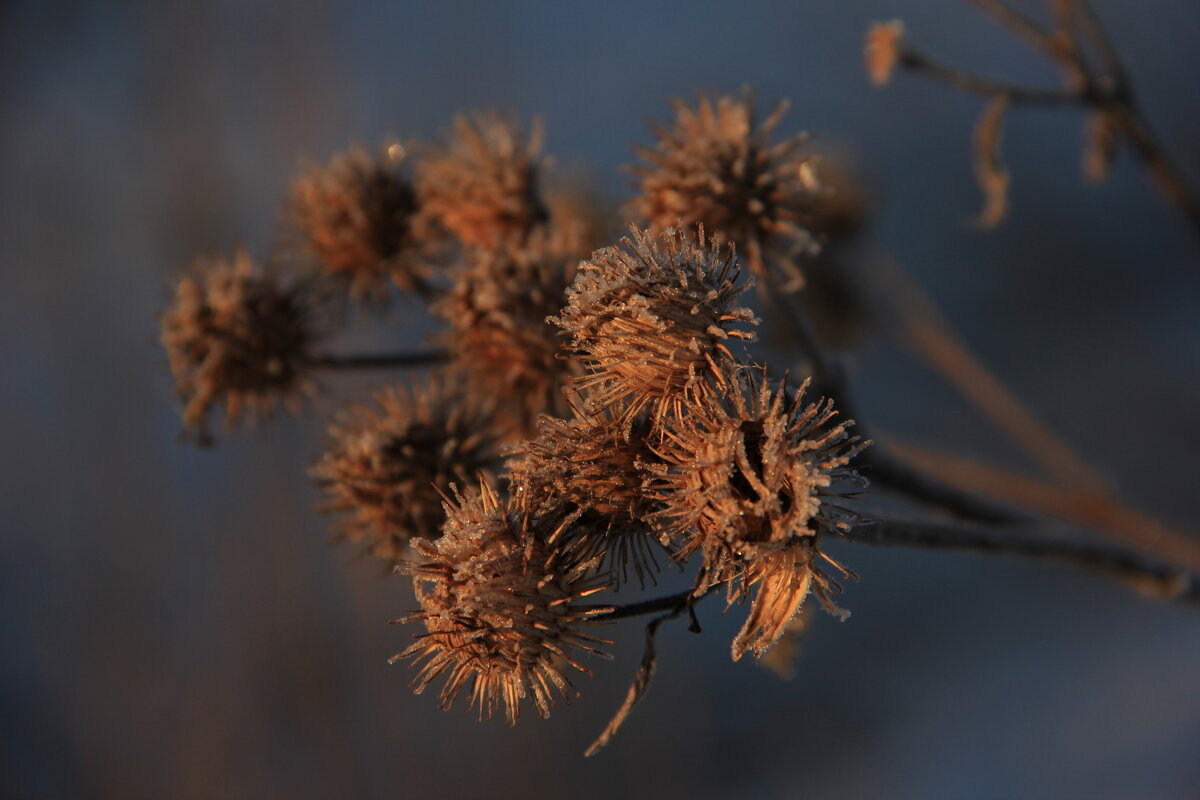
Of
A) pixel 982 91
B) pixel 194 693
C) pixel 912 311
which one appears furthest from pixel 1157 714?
pixel 194 693

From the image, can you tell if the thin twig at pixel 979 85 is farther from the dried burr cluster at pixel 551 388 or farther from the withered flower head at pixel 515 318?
the withered flower head at pixel 515 318

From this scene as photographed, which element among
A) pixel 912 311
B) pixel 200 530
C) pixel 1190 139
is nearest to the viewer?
pixel 912 311

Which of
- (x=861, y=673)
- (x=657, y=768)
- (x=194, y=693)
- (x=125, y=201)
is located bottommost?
(x=194, y=693)

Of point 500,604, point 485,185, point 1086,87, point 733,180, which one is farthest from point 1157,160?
point 500,604

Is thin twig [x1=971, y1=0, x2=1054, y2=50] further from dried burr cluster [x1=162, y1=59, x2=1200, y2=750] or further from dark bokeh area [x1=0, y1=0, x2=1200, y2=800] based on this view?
dark bokeh area [x1=0, y1=0, x2=1200, y2=800]

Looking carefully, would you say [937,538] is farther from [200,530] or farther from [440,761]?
[200,530]

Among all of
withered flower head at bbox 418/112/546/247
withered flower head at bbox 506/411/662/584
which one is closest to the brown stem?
withered flower head at bbox 418/112/546/247

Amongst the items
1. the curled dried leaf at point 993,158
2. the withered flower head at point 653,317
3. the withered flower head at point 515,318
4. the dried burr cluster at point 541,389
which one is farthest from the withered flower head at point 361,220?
the curled dried leaf at point 993,158
